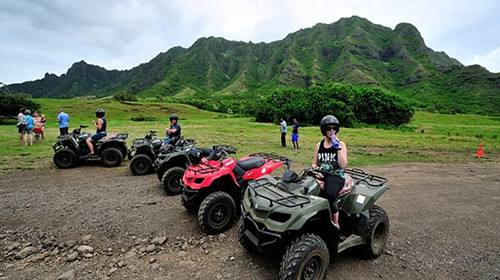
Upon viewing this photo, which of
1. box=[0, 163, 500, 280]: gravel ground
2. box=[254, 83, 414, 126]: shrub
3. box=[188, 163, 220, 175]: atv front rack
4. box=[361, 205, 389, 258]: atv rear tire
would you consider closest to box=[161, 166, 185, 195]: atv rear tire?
box=[0, 163, 500, 280]: gravel ground

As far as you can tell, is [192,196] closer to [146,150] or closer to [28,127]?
[146,150]

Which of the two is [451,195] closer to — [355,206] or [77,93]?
[355,206]

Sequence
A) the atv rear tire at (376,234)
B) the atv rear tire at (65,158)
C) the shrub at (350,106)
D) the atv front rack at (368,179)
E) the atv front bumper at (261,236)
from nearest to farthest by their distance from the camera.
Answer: the atv front bumper at (261,236), the atv rear tire at (376,234), the atv front rack at (368,179), the atv rear tire at (65,158), the shrub at (350,106)

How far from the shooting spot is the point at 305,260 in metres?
2.92

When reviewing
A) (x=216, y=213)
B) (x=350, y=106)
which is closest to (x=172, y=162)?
(x=216, y=213)

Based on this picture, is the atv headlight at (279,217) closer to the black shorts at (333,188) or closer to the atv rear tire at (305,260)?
the atv rear tire at (305,260)

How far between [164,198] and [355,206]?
445cm

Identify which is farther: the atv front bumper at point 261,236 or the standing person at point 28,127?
the standing person at point 28,127

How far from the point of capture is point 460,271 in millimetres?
3678

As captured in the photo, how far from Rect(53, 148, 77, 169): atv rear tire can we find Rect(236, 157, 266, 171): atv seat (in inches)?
275

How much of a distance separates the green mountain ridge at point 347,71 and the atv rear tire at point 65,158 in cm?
9141

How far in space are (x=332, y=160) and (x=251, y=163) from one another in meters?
1.98

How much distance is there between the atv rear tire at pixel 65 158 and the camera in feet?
29.2

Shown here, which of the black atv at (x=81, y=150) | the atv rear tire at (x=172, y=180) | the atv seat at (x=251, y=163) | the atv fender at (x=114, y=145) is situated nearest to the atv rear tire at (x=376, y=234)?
→ the atv seat at (x=251, y=163)
